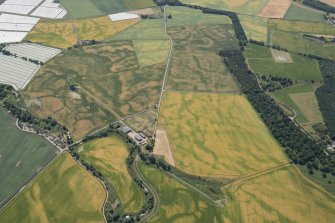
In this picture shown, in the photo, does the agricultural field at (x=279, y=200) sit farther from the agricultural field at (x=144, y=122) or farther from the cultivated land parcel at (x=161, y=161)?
the agricultural field at (x=144, y=122)

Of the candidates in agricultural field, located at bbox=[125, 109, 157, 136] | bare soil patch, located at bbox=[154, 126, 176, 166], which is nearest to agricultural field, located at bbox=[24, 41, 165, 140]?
agricultural field, located at bbox=[125, 109, 157, 136]

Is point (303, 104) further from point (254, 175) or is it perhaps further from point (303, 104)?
point (254, 175)

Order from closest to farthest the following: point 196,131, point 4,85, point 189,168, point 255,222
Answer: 1. point 255,222
2. point 189,168
3. point 196,131
4. point 4,85

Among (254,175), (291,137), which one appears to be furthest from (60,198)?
(291,137)

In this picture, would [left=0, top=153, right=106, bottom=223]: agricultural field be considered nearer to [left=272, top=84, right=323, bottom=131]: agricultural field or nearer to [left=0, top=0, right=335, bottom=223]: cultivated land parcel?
[left=0, top=0, right=335, bottom=223]: cultivated land parcel

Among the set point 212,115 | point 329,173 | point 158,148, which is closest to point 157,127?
point 158,148

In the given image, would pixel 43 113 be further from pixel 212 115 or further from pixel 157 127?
pixel 212 115

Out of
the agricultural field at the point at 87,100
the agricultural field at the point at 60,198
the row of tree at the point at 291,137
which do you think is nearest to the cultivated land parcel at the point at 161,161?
the agricultural field at the point at 60,198
